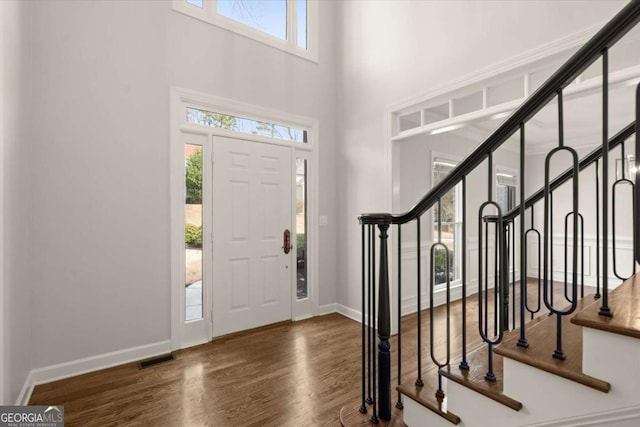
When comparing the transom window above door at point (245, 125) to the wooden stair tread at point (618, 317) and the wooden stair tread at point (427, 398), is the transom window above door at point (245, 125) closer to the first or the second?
the wooden stair tread at point (427, 398)

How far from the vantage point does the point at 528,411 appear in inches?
46.3

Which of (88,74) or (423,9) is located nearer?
(88,74)

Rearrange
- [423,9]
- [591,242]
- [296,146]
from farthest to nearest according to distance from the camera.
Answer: [591,242] < [296,146] < [423,9]

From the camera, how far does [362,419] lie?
1771 millimetres

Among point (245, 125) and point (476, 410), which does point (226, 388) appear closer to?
point (476, 410)

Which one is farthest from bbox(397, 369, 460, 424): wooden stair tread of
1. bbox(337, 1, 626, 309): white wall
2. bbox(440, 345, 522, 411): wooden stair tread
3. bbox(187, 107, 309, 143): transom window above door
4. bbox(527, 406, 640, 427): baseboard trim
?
bbox(187, 107, 309, 143): transom window above door

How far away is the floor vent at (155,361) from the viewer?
2.74 metres

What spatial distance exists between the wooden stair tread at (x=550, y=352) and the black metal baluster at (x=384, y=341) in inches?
22.2

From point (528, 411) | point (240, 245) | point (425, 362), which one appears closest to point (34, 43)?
point (240, 245)

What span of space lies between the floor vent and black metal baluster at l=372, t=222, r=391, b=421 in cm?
198

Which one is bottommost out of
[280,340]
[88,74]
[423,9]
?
[280,340]

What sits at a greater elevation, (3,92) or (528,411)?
(3,92)

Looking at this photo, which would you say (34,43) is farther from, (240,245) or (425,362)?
(425,362)

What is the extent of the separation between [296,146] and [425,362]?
2.59 meters
